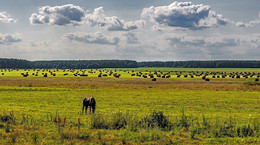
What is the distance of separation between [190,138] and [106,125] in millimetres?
5395

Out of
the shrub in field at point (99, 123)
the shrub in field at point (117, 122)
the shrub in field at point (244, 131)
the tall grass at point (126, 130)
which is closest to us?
the tall grass at point (126, 130)

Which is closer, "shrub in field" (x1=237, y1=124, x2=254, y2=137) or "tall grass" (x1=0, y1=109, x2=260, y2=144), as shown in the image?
"tall grass" (x1=0, y1=109, x2=260, y2=144)

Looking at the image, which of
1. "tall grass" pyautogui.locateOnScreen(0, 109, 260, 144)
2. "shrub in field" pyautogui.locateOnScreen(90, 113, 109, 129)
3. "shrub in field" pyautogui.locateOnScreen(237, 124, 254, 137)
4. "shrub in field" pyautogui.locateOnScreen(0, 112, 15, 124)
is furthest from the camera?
"shrub in field" pyautogui.locateOnScreen(0, 112, 15, 124)

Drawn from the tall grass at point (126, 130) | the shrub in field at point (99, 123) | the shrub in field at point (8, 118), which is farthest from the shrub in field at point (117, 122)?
the shrub in field at point (8, 118)

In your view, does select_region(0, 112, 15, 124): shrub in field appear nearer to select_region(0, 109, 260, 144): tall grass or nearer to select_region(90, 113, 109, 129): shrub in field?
select_region(0, 109, 260, 144): tall grass

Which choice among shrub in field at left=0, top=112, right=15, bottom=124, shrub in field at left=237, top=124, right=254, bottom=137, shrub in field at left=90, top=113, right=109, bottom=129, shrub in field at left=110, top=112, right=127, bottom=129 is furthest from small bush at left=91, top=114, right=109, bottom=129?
shrub in field at left=237, top=124, right=254, bottom=137

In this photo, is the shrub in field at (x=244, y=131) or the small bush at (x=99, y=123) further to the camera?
the small bush at (x=99, y=123)

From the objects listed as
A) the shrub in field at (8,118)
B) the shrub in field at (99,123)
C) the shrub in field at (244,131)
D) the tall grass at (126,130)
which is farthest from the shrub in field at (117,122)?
the shrub in field at (244,131)

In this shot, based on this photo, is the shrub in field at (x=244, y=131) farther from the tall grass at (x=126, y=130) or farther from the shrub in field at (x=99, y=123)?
the shrub in field at (x=99, y=123)

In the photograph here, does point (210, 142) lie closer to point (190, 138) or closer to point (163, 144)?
point (190, 138)

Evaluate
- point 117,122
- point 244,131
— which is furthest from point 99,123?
point 244,131

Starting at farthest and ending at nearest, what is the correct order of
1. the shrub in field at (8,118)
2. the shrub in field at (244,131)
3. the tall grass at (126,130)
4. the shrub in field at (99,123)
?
1. the shrub in field at (8,118)
2. the shrub in field at (99,123)
3. the shrub in field at (244,131)
4. the tall grass at (126,130)

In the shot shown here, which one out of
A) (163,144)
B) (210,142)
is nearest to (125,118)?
(163,144)

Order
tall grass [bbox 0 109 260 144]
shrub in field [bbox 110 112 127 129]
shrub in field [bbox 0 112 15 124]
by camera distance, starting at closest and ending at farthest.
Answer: tall grass [bbox 0 109 260 144] → shrub in field [bbox 110 112 127 129] → shrub in field [bbox 0 112 15 124]
